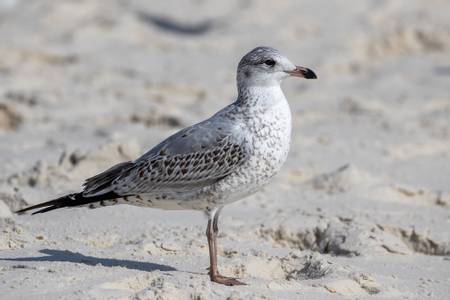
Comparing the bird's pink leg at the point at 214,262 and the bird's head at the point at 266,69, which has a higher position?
the bird's head at the point at 266,69

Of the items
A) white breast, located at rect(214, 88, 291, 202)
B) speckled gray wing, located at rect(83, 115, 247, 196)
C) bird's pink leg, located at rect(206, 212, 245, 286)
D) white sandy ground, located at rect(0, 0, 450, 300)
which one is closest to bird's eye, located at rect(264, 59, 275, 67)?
white breast, located at rect(214, 88, 291, 202)

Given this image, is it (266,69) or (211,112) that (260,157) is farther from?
(211,112)

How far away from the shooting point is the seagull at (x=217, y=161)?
552 cm

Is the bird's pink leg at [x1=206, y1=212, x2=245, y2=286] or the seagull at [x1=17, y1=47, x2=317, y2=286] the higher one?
the seagull at [x1=17, y1=47, x2=317, y2=286]

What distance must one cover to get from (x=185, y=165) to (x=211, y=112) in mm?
4851

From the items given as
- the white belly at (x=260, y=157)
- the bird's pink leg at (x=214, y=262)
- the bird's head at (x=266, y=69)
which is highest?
the bird's head at (x=266, y=69)

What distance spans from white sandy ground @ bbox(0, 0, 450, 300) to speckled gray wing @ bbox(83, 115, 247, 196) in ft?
1.39

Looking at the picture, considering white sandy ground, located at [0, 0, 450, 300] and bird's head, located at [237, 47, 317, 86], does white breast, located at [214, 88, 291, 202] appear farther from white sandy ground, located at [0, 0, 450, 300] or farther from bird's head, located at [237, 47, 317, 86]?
white sandy ground, located at [0, 0, 450, 300]

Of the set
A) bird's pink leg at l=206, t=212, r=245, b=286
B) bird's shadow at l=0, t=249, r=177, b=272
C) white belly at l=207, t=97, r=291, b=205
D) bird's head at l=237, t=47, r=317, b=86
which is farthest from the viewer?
bird's head at l=237, t=47, r=317, b=86

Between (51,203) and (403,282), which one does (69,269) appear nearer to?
(51,203)

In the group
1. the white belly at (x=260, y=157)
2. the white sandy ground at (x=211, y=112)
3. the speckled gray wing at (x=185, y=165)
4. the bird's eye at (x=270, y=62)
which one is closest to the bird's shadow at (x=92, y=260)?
the white sandy ground at (x=211, y=112)

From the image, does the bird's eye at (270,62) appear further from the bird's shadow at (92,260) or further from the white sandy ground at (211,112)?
the bird's shadow at (92,260)

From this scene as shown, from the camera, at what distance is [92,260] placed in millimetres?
5699

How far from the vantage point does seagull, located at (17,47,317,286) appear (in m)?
5.52
